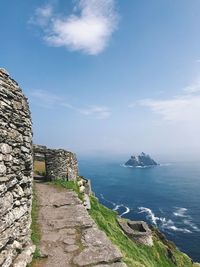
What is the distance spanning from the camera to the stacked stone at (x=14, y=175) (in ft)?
23.8

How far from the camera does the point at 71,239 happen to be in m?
11.1

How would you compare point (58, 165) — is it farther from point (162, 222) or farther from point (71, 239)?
point (162, 222)

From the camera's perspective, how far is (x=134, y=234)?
24.0 meters

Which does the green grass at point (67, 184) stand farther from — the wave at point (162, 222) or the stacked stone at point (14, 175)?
the wave at point (162, 222)

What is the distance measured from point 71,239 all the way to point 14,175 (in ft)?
15.0

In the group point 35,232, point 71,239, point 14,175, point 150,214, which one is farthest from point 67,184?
point 150,214

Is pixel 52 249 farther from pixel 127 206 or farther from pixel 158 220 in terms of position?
pixel 127 206

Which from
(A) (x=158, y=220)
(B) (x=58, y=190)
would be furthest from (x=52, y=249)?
(A) (x=158, y=220)

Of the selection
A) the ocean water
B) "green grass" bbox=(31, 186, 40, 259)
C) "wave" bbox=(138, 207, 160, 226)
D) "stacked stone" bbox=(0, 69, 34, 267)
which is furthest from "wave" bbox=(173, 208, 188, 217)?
"stacked stone" bbox=(0, 69, 34, 267)

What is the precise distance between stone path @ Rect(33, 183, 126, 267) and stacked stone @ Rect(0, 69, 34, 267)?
4.34 feet

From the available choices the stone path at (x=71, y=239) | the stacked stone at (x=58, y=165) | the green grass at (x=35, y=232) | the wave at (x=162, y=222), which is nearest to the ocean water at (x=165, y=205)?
the wave at (x=162, y=222)

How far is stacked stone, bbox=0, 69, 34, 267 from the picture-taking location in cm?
725

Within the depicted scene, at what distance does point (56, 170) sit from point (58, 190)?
3.28 metres

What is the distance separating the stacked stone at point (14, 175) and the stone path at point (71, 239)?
1.32m
